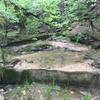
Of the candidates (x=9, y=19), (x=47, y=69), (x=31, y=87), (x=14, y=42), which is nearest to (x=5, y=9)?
(x=9, y=19)

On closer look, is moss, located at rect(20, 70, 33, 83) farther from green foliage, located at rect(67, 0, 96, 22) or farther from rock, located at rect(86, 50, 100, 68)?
green foliage, located at rect(67, 0, 96, 22)

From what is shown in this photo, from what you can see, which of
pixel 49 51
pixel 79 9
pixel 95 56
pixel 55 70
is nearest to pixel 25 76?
pixel 55 70

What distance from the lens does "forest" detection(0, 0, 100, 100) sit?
16.7 feet

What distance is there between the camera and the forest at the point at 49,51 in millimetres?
5078

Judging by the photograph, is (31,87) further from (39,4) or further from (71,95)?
(39,4)

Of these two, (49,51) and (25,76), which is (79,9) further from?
(25,76)

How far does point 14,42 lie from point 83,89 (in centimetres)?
294

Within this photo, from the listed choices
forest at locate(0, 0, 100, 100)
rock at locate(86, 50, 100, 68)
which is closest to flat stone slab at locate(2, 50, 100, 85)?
forest at locate(0, 0, 100, 100)

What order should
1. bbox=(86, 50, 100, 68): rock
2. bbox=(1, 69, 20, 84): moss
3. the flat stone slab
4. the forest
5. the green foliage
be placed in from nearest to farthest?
the forest
the flat stone slab
bbox=(1, 69, 20, 84): moss
bbox=(86, 50, 100, 68): rock
the green foliage

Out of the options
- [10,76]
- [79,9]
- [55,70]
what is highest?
[79,9]

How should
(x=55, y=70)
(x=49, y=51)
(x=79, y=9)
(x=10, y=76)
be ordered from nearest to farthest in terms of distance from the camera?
(x=55, y=70)
(x=10, y=76)
(x=49, y=51)
(x=79, y=9)

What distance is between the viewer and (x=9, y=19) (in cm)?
715

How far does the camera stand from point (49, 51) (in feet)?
22.0

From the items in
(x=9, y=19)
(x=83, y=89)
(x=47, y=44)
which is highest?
(x=9, y=19)
